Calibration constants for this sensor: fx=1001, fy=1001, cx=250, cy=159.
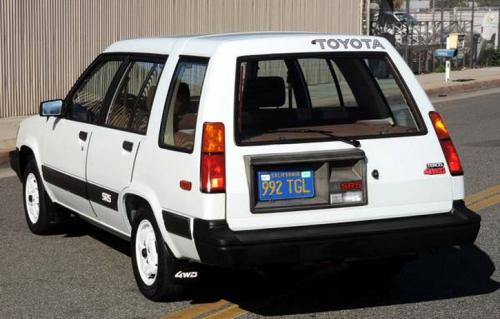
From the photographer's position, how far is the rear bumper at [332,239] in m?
5.58

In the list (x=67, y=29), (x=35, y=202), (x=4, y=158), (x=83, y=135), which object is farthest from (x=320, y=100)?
(x=67, y=29)

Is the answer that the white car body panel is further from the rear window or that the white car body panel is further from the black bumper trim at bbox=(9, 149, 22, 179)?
the black bumper trim at bbox=(9, 149, 22, 179)

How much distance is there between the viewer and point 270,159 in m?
5.68

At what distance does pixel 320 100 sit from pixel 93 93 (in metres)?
1.79

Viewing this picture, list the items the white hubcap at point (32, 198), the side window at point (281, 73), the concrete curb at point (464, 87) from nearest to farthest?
1. the side window at point (281, 73)
2. the white hubcap at point (32, 198)
3. the concrete curb at point (464, 87)

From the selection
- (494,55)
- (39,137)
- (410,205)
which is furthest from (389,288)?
(494,55)

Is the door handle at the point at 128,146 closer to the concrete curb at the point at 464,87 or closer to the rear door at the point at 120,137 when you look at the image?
the rear door at the point at 120,137

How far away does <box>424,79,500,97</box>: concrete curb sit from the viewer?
24.1 meters

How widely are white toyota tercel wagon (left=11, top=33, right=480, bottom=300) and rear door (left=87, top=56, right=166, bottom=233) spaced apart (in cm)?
1

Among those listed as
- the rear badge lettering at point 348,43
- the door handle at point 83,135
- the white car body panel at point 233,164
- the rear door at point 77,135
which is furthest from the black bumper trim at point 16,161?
the rear badge lettering at point 348,43

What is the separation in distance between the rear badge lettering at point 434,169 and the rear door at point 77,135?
2385 millimetres

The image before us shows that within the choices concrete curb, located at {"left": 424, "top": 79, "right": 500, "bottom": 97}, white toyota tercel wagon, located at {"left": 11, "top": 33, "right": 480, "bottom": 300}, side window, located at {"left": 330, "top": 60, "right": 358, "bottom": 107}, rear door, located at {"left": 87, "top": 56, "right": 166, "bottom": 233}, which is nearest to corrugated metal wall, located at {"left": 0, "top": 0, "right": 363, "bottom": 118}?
concrete curb, located at {"left": 424, "top": 79, "right": 500, "bottom": 97}

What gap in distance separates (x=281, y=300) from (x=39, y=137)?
→ 9.06 feet

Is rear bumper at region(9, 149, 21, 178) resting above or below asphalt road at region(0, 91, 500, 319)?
above
